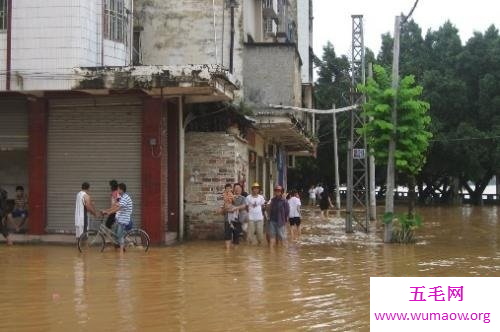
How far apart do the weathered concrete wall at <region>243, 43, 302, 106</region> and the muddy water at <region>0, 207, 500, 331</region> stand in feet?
20.4

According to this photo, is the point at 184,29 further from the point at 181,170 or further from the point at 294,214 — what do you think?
the point at 294,214

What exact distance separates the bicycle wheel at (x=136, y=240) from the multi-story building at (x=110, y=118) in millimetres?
1423

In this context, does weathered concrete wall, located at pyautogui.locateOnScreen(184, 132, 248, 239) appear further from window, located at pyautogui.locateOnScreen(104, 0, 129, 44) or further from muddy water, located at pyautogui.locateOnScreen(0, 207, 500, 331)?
window, located at pyautogui.locateOnScreen(104, 0, 129, 44)

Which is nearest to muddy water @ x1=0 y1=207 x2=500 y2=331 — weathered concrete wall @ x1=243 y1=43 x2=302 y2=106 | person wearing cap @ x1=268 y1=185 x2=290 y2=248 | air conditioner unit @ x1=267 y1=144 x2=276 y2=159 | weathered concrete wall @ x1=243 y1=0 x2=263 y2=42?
person wearing cap @ x1=268 y1=185 x2=290 y2=248

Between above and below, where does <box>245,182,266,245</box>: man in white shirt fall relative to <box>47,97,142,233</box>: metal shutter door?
below

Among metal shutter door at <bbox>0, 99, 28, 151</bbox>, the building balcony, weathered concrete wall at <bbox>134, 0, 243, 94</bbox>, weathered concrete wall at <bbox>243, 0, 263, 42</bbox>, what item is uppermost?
the building balcony

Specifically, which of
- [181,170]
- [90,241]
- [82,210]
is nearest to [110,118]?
[181,170]

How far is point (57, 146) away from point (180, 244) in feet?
13.6

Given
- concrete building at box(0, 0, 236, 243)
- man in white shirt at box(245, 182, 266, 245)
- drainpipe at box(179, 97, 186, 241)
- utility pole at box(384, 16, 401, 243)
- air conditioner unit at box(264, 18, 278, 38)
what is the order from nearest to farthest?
concrete building at box(0, 0, 236, 243), man in white shirt at box(245, 182, 266, 245), drainpipe at box(179, 97, 186, 241), utility pole at box(384, 16, 401, 243), air conditioner unit at box(264, 18, 278, 38)

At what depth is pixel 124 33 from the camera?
17.6 meters

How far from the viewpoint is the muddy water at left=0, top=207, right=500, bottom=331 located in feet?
25.1

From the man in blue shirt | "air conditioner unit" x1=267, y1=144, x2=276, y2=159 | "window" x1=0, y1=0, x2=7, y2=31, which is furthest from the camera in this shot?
"air conditioner unit" x1=267, y1=144, x2=276, y2=159

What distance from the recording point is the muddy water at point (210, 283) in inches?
302

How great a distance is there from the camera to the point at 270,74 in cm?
2200
